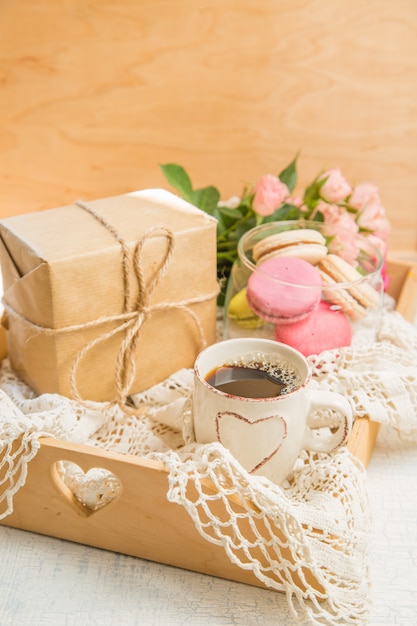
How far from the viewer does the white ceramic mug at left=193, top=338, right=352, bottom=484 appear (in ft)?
1.98

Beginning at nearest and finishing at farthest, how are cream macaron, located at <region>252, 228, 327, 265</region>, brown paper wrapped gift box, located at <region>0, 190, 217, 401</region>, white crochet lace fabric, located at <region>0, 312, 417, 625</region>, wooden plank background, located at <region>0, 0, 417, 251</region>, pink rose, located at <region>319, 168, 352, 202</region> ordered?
white crochet lace fabric, located at <region>0, 312, 417, 625</region> < brown paper wrapped gift box, located at <region>0, 190, 217, 401</region> < cream macaron, located at <region>252, 228, 327, 265</region> < pink rose, located at <region>319, 168, 352, 202</region> < wooden plank background, located at <region>0, 0, 417, 251</region>

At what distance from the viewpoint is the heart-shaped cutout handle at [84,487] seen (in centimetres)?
62

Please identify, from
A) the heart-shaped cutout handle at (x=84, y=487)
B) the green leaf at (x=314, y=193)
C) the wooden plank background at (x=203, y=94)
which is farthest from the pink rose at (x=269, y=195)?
the heart-shaped cutout handle at (x=84, y=487)

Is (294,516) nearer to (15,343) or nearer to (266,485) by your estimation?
(266,485)

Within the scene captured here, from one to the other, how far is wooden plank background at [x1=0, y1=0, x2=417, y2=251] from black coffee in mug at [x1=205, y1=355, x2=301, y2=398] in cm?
58

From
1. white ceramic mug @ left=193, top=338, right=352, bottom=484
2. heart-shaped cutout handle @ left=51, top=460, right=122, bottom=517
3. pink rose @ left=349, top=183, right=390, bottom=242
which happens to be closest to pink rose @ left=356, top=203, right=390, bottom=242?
pink rose @ left=349, top=183, right=390, bottom=242

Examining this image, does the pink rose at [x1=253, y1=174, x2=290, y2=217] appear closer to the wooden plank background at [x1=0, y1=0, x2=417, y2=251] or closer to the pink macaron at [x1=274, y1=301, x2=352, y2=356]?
the pink macaron at [x1=274, y1=301, x2=352, y2=356]

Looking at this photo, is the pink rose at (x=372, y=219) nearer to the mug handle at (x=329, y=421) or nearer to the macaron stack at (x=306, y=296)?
the macaron stack at (x=306, y=296)

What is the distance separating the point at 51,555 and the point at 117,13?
2.52 ft

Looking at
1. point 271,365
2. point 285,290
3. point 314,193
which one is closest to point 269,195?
point 314,193

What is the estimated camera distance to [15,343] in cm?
77

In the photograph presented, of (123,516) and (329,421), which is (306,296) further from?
(123,516)

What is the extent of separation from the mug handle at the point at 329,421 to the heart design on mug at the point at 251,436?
1.7 inches

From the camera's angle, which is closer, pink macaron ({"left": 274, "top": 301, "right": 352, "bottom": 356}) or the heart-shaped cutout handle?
the heart-shaped cutout handle
